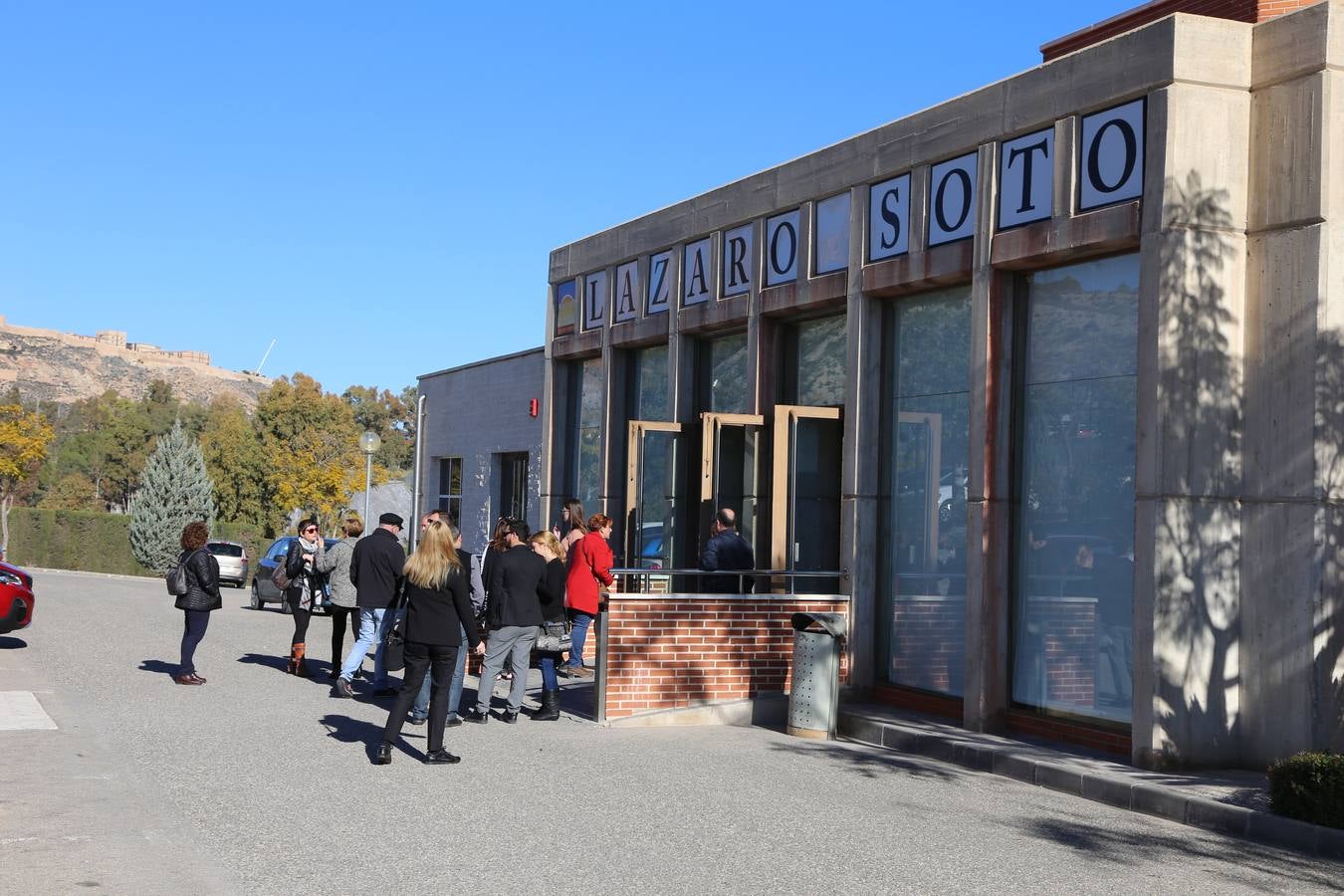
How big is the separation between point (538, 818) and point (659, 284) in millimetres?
12131

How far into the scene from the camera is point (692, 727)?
13742 mm

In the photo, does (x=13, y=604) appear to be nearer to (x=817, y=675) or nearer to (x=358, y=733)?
(x=358, y=733)

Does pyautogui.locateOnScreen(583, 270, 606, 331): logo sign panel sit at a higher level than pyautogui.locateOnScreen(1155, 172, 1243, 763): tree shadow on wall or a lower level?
higher

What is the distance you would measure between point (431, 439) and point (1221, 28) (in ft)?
73.8

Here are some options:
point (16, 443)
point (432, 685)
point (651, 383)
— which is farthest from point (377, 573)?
point (16, 443)

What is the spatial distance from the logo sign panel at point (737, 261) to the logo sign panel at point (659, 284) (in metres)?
1.49

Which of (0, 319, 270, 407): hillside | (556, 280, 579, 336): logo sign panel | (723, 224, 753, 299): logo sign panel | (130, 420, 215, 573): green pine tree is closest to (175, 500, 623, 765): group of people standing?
(723, 224, 753, 299): logo sign panel

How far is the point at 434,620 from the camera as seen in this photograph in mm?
11055

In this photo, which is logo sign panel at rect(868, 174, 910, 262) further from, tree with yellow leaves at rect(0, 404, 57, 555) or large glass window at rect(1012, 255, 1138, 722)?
tree with yellow leaves at rect(0, 404, 57, 555)

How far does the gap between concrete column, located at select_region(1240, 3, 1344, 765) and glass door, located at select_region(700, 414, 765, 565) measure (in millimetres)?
6616

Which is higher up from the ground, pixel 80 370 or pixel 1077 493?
pixel 80 370

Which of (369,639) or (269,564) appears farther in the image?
(269,564)

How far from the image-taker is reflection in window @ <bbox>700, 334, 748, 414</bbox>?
18.5 meters

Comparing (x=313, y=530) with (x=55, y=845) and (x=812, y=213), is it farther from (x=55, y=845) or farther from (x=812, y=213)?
(x=55, y=845)
